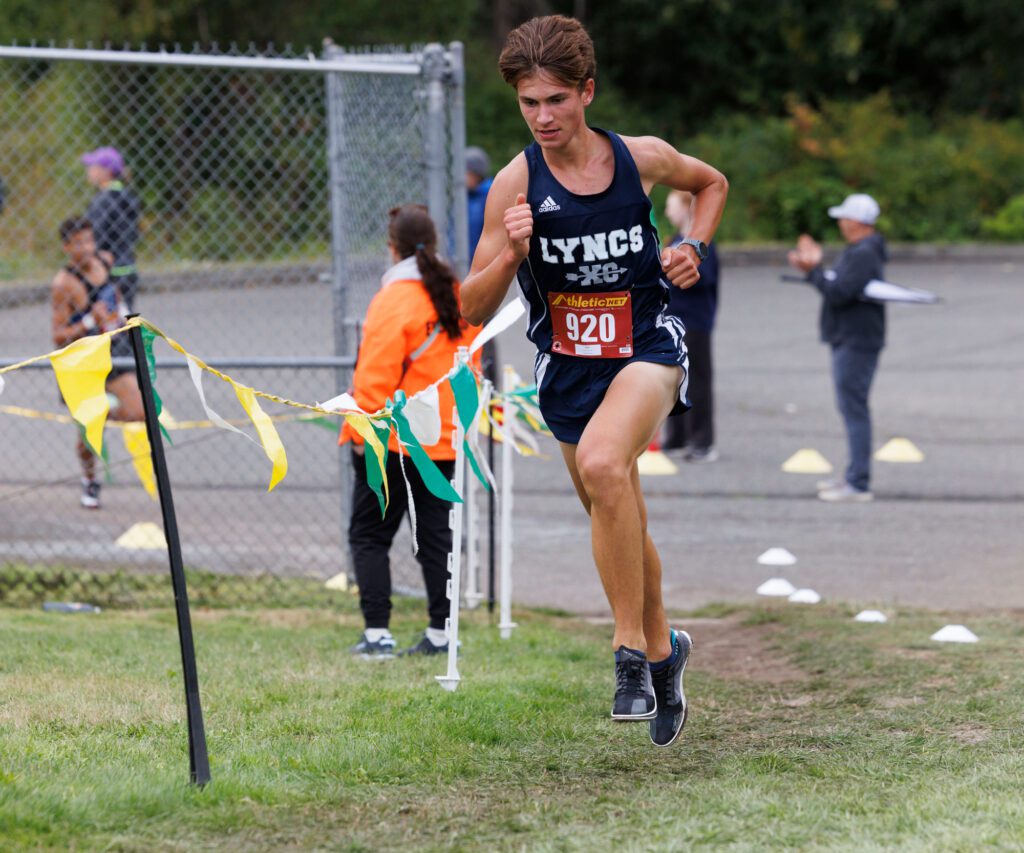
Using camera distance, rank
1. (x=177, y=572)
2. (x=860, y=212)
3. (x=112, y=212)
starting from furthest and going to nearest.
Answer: (x=112, y=212) < (x=860, y=212) < (x=177, y=572)

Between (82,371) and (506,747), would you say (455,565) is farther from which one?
(82,371)

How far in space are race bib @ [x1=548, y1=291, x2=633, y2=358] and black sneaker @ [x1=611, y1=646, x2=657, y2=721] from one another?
3.02 ft

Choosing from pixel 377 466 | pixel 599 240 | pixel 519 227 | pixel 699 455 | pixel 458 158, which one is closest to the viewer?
pixel 519 227

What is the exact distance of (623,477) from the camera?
4469 millimetres

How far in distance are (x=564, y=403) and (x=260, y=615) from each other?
3329 mm

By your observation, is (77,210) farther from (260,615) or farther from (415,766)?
(415,766)

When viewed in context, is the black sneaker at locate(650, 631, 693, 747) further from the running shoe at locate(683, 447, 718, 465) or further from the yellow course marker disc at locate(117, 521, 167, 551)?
→ the running shoe at locate(683, 447, 718, 465)

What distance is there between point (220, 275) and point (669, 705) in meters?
8.36

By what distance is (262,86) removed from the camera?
18422 mm

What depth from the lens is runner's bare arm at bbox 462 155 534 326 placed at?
443 cm

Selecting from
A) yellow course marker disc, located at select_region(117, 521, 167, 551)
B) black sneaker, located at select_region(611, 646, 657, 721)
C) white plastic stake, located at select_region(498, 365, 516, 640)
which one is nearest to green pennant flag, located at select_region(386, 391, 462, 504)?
black sneaker, located at select_region(611, 646, 657, 721)

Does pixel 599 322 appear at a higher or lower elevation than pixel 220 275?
higher

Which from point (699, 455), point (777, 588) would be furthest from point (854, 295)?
point (777, 588)

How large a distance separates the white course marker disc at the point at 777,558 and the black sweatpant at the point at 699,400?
2826 mm
